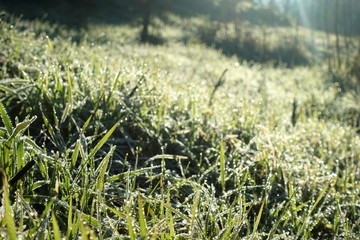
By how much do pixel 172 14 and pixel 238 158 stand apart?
1377 centimetres

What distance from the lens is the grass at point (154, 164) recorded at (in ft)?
3.27

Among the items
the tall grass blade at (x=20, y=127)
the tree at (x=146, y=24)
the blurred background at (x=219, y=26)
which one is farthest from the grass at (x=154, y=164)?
the tree at (x=146, y=24)

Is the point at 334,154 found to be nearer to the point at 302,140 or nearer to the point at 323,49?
the point at 302,140

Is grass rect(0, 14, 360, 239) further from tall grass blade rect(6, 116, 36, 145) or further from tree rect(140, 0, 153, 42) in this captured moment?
tree rect(140, 0, 153, 42)

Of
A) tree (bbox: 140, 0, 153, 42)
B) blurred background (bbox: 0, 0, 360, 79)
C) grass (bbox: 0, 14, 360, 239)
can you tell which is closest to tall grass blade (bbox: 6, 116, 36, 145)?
grass (bbox: 0, 14, 360, 239)

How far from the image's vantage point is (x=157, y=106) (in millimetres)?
1787

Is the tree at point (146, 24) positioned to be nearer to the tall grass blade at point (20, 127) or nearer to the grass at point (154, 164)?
the grass at point (154, 164)

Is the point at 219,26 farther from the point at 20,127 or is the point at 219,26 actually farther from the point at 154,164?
the point at 20,127

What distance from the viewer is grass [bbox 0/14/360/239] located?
100cm

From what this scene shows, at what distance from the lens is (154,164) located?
1.49 metres

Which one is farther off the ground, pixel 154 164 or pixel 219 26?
pixel 219 26

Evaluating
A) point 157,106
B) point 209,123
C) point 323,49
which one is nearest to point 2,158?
point 157,106

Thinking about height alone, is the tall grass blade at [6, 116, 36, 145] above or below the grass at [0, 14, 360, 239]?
above

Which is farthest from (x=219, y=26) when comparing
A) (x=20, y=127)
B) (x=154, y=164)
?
(x=20, y=127)
